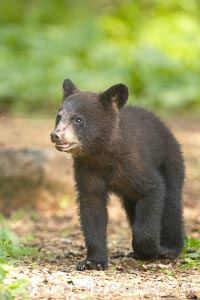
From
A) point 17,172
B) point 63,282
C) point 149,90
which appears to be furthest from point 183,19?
point 63,282

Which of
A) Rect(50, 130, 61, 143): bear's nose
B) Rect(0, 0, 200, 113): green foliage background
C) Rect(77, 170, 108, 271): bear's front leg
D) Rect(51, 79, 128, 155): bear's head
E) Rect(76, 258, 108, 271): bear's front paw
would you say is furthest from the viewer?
Rect(0, 0, 200, 113): green foliage background

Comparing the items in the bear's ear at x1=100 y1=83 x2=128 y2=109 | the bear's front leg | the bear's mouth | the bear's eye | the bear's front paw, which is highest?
the bear's ear at x1=100 y1=83 x2=128 y2=109

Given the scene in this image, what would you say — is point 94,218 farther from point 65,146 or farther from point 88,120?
point 88,120

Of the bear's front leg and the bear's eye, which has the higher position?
the bear's eye

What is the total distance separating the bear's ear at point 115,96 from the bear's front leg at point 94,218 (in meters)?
0.76

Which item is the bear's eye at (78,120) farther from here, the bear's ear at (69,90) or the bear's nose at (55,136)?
the bear's ear at (69,90)

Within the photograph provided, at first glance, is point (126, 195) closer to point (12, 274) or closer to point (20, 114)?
point (12, 274)

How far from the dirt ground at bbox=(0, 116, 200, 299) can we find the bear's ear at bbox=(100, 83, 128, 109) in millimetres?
1590

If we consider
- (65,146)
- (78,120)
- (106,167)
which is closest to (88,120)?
(78,120)

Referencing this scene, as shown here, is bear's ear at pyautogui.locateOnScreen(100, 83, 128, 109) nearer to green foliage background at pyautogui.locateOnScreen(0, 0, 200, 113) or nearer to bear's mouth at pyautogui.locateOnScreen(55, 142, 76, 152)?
bear's mouth at pyautogui.locateOnScreen(55, 142, 76, 152)

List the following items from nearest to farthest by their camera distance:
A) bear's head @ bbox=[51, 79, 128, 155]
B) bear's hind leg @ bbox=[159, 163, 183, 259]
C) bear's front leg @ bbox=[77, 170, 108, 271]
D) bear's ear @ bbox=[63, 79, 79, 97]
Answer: bear's head @ bbox=[51, 79, 128, 155] → bear's front leg @ bbox=[77, 170, 108, 271] → bear's ear @ bbox=[63, 79, 79, 97] → bear's hind leg @ bbox=[159, 163, 183, 259]

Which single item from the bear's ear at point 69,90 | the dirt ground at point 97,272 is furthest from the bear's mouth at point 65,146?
the dirt ground at point 97,272

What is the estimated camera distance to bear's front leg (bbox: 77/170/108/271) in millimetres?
7508

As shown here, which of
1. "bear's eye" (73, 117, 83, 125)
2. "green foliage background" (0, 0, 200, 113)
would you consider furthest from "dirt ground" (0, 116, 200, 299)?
"green foliage background" (0, 0, 200, 113)
